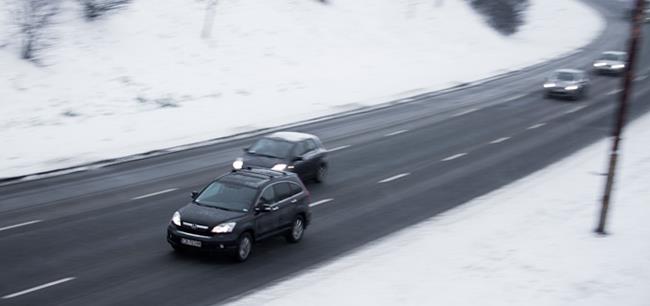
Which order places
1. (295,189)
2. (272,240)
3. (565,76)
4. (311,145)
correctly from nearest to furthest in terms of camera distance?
(295,189), (272,240), (311,145), (565,76)

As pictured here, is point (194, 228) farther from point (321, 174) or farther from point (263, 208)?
point (321, 174)

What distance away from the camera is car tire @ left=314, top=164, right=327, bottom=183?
23.1 m

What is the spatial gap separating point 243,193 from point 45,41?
2220 cm

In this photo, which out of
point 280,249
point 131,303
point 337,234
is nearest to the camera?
point 131,303

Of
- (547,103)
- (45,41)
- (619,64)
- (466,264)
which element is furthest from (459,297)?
(619,64)

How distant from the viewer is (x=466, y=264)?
1581 cm

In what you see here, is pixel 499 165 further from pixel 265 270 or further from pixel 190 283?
pixel 190 283

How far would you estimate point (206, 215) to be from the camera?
50.1 feet

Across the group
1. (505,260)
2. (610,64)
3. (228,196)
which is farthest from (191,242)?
(610,64)

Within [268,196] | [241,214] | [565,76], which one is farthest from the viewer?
[565,76]

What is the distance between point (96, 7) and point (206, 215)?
89.2ft

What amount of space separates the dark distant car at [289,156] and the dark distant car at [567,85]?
2265 centimetres

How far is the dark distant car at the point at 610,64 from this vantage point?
51.9 metres

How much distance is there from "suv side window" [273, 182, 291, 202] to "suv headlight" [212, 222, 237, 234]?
5.85ft
